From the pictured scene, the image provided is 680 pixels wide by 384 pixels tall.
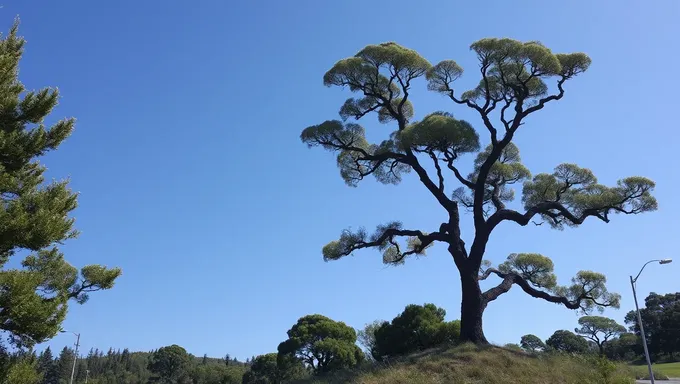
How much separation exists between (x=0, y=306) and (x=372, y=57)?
1574 centimetres

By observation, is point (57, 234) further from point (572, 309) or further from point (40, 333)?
point (572, 309)

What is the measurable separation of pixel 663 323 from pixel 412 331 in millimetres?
45529

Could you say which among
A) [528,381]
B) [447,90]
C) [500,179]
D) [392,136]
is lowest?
[528,381]

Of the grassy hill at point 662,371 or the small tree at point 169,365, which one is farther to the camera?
the small tree at point 169,365

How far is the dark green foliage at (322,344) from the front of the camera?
159ft

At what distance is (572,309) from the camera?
21.9 m

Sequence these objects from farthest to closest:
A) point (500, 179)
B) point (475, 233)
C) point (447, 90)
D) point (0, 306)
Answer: point (500, 179) → point (447, 90) → point (475, 233) → point (0, 306)

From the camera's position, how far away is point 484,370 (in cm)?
1480

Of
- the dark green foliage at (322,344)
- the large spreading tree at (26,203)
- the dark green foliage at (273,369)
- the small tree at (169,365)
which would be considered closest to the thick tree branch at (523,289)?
the large spreading tree at (26,203)

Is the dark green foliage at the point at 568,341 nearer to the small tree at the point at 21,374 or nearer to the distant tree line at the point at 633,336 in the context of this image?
the distant tree line at the point at 633,336

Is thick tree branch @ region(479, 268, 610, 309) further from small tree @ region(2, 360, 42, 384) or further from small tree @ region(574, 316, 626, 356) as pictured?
small tree @ region(574, 316, 626, 356)

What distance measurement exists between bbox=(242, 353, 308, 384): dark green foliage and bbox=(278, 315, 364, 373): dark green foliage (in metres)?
0.74

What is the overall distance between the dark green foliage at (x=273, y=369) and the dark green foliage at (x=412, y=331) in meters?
17.6

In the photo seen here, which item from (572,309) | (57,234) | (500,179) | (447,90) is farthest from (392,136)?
(57,234)
